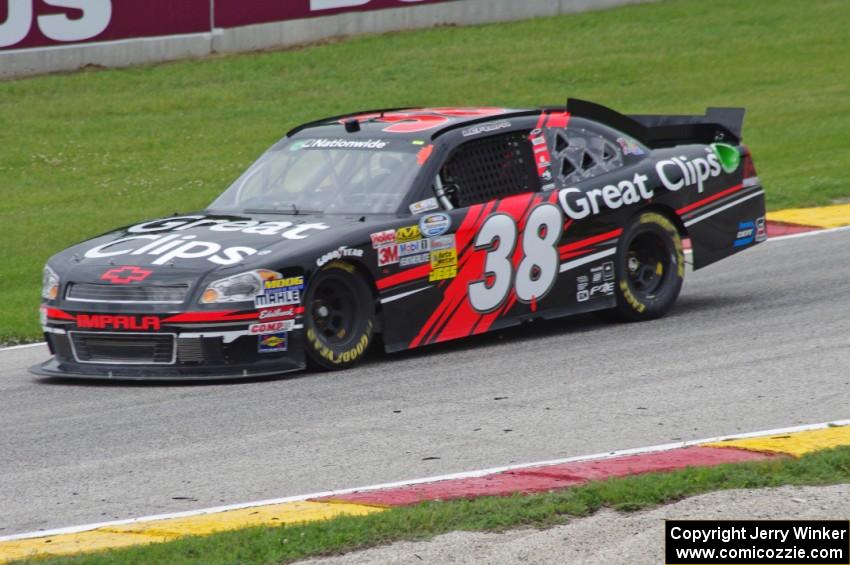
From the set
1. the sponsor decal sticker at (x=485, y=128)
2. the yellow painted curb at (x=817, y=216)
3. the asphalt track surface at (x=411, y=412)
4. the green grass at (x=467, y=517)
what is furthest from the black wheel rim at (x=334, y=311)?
the yellow painted curb at (x=817, y=216)

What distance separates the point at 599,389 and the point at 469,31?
2104cm

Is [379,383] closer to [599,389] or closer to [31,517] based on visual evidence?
[599,389]

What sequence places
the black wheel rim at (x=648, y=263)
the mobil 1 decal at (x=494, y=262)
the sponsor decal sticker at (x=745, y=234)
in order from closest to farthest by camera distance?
the mobil 1 decal at (x=494, y=262) < the black wheel rim at (x=648, y=263) < the sponsor decal sticker at (x=745, y=234)

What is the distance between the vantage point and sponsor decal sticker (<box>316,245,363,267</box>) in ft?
30.4

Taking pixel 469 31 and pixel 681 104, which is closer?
pixel 681 104

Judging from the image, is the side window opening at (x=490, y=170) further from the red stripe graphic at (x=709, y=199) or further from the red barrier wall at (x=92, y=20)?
the red barrier wall at (x=92, y=20)

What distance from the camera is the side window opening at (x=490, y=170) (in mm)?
10227

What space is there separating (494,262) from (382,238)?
91 centimetres

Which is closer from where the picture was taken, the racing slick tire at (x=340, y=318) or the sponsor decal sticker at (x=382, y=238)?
the racing slick tire at (x=340, y=318)

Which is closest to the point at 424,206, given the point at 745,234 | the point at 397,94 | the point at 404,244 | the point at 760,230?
the point at 404,244

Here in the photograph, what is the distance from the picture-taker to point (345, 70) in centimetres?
2655

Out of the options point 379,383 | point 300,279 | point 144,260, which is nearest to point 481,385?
point 379,383

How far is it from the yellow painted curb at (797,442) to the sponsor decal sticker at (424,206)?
3.10 m

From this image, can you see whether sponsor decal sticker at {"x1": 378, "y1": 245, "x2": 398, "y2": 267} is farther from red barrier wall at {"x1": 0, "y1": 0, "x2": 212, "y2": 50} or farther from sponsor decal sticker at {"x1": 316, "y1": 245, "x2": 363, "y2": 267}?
red barrier wall at {"x1": 0, "y1": 0, "x2": 212, "y2": 50}
